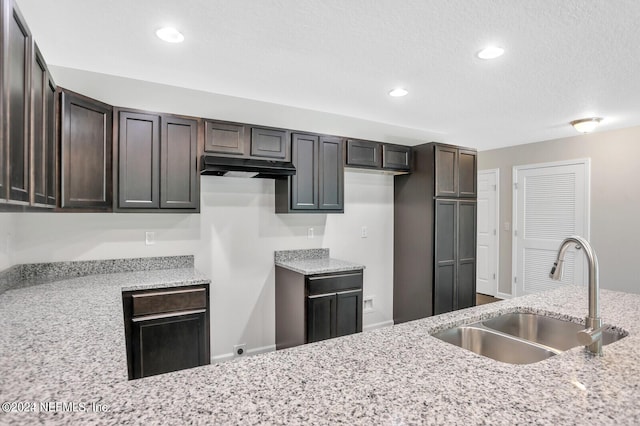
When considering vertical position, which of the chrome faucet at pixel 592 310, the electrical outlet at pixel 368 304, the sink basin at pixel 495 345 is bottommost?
the electrical outlet at pixel 368 304

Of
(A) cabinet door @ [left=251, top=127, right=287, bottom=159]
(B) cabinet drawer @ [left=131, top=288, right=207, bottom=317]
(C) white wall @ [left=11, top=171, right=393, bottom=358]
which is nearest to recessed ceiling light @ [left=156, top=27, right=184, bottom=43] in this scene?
(A) cabinet door @ [left=251, top=127, right=287, bottom=159]

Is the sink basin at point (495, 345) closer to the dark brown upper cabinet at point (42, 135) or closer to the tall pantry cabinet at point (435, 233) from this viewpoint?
the dark brown upper cabinet at point (42, 135)

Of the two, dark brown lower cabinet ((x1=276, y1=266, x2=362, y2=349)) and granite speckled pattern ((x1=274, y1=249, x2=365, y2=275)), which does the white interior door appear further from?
dark brown lower cabinet ((x1=276, y1=266, x2=362, y2=349))

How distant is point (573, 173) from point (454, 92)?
2.81 metres

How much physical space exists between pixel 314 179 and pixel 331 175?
0.21 metres

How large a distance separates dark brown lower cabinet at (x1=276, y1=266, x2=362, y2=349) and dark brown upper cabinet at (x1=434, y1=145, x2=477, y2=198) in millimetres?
1524

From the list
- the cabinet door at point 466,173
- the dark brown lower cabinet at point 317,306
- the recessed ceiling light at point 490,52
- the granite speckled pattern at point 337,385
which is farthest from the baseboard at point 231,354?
the recessed ceiling light at point 490,52

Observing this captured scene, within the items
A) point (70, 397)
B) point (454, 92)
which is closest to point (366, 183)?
Answer: point (454, 92)

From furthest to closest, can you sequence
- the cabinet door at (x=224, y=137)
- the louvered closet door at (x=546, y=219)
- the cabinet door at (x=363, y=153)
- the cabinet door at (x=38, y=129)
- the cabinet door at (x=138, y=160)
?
the louvered closet door at (x=546, y=219) → the cabinet door at (x=363, y=153) → the cabinet door at (x=224, y=137) → the cabinet door at (x=138, y=160) → the cabinet door at (x=38, y=129)

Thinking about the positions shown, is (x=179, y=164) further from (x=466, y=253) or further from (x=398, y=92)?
(x=466, y=253)

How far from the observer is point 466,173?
4.24 m

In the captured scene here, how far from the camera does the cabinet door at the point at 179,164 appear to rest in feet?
9.34

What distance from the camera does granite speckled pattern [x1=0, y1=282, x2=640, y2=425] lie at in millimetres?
796

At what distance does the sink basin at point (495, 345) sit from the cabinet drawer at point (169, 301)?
1800 mm
